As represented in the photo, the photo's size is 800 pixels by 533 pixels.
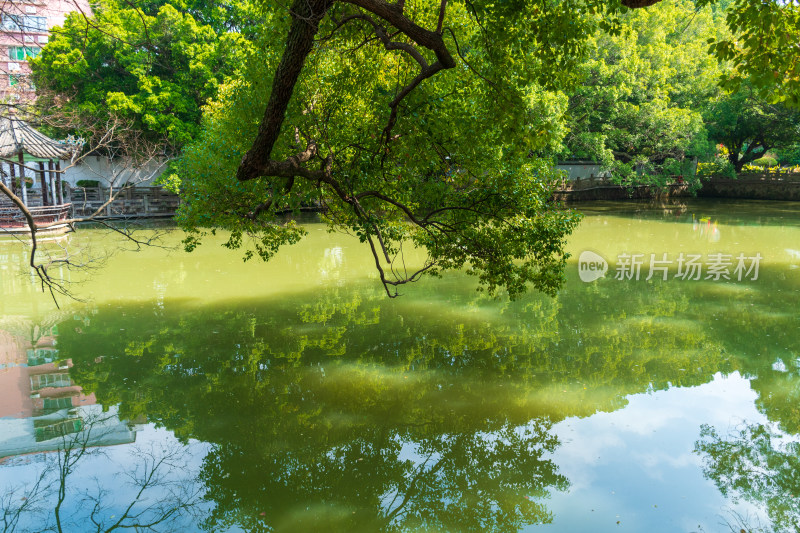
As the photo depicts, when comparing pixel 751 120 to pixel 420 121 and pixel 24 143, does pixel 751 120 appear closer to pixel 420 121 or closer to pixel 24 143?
pixel 420 121

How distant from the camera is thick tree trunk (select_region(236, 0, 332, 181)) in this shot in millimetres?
4090

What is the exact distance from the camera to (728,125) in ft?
75.6

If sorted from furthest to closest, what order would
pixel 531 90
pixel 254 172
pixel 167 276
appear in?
pixel 531 90
pixel 167 276
pixel 254 172

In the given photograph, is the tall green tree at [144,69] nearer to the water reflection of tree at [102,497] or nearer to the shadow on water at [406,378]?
the shadow on water at [406,378]

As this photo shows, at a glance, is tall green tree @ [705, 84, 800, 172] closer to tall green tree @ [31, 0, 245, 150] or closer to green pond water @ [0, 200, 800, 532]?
green pond water @ [0, 200, 800, 532]

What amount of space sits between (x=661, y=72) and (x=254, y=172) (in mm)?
19072

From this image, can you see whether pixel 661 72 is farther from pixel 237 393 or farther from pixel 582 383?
pixel 237 393

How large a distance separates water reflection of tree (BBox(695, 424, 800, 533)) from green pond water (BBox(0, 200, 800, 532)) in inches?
0.7

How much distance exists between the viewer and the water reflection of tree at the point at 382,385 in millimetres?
4516

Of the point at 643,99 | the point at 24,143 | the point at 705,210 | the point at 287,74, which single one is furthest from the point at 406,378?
the point at 705,210

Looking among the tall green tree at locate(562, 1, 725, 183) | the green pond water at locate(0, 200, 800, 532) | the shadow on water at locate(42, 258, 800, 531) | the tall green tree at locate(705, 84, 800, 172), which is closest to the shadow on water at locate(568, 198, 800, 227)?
the tall green tree at locate(562, 1, 725, 183)

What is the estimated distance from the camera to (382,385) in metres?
6.48

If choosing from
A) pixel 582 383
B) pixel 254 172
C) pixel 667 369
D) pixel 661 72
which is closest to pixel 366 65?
pixel 254 172

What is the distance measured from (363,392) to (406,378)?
57 centimetres
